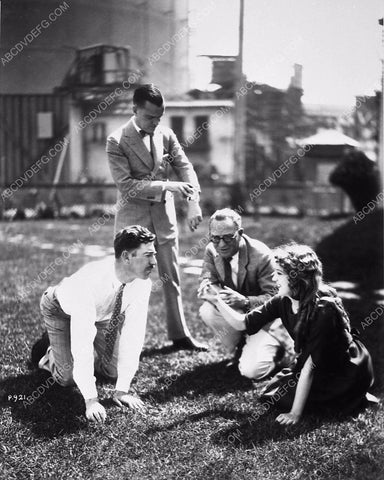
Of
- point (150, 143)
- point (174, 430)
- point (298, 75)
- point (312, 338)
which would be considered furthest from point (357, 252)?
point (174, 430)

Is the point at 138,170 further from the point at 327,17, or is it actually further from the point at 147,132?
the point at 327,17

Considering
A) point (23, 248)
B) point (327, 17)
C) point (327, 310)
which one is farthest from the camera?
point (23, 248)

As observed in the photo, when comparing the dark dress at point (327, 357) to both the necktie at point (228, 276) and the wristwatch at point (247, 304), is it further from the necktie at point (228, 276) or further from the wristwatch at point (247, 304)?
the necktie at point (228, 276)

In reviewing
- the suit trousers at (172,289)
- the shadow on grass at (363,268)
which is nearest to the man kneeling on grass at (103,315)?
the suit trousers at (172,289)

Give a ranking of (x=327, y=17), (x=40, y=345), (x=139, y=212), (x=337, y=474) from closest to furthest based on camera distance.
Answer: (x=337, y=474), (x=40, y=345), (x=139, y=212), (x=327, y=17)

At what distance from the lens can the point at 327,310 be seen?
333 cm

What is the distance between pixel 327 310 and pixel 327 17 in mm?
2505

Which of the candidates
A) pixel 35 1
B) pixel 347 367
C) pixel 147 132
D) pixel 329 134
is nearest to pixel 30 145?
pixel 329 134

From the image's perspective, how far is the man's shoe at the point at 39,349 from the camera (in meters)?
4.06

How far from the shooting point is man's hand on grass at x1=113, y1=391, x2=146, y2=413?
353 cm

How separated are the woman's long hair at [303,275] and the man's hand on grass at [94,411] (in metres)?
1.13

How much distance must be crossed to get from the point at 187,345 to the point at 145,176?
4.35 ft

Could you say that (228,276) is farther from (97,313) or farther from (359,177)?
(359,177)

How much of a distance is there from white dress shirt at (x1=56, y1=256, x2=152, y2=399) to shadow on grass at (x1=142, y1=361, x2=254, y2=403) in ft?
1.23
